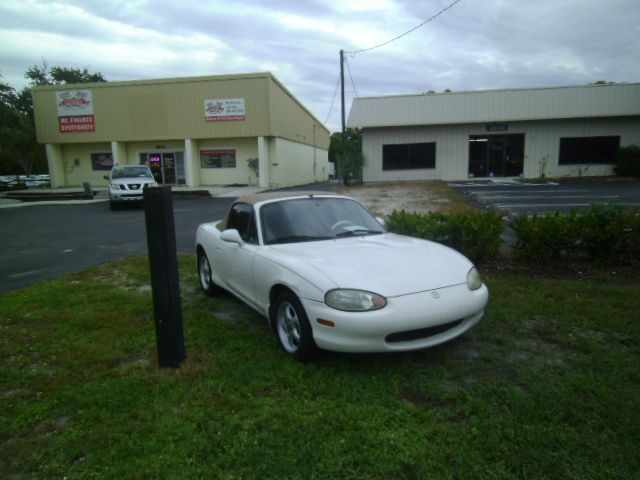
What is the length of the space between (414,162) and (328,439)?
24969mm

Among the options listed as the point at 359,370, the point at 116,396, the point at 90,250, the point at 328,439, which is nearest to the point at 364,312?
the point at 359,370

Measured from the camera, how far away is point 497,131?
25766 mm

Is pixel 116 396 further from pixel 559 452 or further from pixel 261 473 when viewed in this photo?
pixel 559 452

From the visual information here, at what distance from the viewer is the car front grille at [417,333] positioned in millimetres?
3244

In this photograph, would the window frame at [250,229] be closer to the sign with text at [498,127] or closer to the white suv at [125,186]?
the white suv at [125,186]

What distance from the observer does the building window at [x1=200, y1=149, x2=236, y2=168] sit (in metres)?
27.5

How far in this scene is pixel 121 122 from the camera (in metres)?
27.3

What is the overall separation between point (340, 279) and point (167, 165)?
1076 inches

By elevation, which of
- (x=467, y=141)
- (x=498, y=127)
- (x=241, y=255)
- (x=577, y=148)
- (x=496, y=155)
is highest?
(x=498, y=127)

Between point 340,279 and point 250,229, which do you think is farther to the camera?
point 250,229

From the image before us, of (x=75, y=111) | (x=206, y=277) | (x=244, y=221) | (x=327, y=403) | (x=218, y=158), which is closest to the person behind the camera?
(x=327, y=403)

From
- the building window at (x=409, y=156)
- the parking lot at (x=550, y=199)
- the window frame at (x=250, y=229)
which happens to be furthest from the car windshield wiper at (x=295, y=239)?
the building window at (x=409, y=156)

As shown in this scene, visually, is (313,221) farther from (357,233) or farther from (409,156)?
(409,156)

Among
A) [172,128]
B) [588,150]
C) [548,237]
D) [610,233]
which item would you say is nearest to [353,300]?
[548,237]
